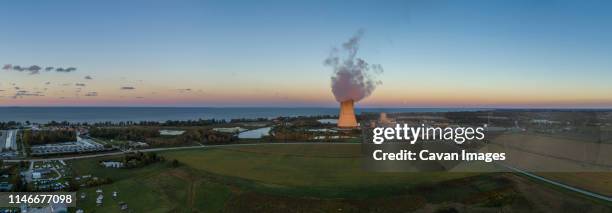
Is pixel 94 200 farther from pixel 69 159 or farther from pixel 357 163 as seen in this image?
pixel 357 163

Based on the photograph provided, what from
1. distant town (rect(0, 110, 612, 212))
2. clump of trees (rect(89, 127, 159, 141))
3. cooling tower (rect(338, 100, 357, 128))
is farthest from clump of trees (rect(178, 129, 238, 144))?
cooling tower (rect(338, 100, 357, 128))

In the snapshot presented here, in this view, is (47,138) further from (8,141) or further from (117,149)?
(117,149)

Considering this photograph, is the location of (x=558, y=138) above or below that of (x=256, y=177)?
above

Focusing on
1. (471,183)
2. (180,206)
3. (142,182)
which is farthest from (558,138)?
(142,182)

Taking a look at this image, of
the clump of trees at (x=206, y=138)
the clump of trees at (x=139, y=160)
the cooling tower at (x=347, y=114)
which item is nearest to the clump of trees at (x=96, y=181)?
the clump of trees at (x=139, y=160)

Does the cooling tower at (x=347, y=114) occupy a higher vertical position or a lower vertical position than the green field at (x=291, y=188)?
higher

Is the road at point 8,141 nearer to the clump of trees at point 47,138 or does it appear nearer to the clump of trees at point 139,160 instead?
the clump of trees at point 47,138
